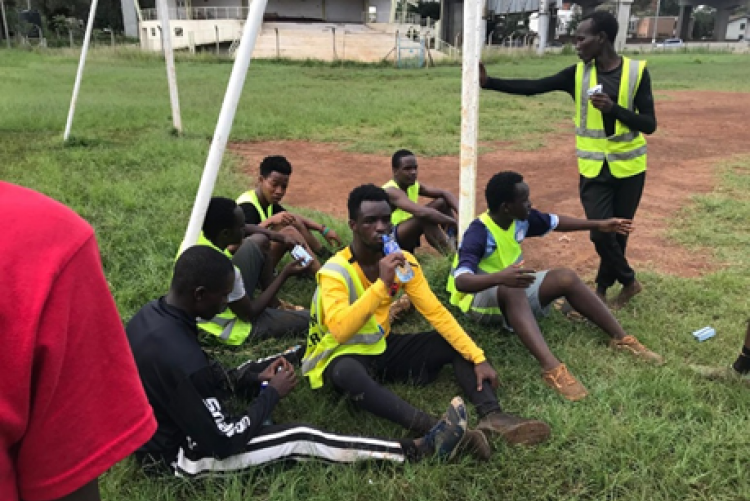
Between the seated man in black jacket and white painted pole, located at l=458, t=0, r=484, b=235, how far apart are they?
1.73m

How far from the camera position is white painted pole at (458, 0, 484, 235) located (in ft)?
11.8

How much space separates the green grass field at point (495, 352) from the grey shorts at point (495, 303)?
0.34ft

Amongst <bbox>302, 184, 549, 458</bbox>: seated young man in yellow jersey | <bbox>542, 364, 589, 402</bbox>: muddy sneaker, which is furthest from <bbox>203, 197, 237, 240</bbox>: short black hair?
<bbox>542, 364, 589, 402</bbox>: muddy sneaker

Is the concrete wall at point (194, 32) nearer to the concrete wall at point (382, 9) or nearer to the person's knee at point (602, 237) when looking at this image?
the concrete wall at point (382, 9)

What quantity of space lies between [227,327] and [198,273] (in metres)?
1.20

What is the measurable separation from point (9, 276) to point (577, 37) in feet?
12.5

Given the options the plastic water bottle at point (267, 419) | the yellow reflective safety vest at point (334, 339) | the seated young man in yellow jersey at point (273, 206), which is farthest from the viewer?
the seated young man in yellow jersey at point (273, 206)

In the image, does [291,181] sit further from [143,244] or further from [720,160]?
[720,160]

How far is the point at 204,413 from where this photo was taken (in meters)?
2.16

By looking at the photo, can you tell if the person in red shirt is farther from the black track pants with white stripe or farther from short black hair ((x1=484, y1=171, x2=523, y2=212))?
short black hair ((x1=484, y1=171, x2=523, y2=212))

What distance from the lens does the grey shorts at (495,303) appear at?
3434mm

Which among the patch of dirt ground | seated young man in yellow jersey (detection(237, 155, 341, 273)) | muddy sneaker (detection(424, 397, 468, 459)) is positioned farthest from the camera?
the patch of dirt ground

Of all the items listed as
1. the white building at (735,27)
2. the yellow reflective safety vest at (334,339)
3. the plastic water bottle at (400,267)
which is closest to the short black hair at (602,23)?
the plastic water bottle at (400,267)

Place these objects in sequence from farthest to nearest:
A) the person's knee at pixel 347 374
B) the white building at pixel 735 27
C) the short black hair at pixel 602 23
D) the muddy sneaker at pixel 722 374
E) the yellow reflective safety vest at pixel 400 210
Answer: the white building at pixel 735 27 → the yellow reflective safety vest at pixel 400 210 → the short black hair at pixel 602 23 → the muddy sneaker at pixel 722 374 → the person's knee at pixel 347 374
